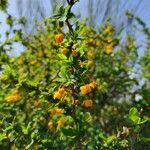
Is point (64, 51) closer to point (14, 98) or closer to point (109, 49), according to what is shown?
point (14, 98)

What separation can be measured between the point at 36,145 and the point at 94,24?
7.72m

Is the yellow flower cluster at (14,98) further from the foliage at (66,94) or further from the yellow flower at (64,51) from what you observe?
the yellow flower at (64,51)

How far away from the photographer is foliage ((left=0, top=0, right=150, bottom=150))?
3.63m

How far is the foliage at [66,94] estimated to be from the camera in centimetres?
363

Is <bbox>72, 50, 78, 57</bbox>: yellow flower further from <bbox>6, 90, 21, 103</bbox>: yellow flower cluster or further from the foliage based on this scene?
<bbox>6, 90, 21, 103</bbox>: yellow flower cluster

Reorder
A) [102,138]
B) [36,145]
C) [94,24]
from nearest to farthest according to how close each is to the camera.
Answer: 1. [102,138]
2. [36,145]
3. [94,24]

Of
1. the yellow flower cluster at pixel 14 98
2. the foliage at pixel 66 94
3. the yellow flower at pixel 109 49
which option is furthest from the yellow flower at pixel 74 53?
the yellow flower at pixel 109 49

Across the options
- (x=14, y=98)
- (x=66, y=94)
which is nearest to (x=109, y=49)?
(x=14, y=98)

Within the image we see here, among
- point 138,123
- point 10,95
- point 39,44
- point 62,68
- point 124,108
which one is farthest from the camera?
point 124,108

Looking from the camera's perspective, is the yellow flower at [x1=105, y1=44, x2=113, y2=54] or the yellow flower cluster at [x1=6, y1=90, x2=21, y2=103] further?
the yellow flower at [x1=105, y1=44, x2=113, y2=54]

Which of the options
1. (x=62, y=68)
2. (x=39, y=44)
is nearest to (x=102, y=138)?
(x=62, y=68)

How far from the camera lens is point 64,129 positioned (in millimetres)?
3496

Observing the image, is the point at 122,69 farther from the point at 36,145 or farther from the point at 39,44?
the point at 36,145

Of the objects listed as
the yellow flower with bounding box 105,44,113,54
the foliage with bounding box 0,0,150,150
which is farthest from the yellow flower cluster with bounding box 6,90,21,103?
the yellow flower with bounding box 105,44,113,54
